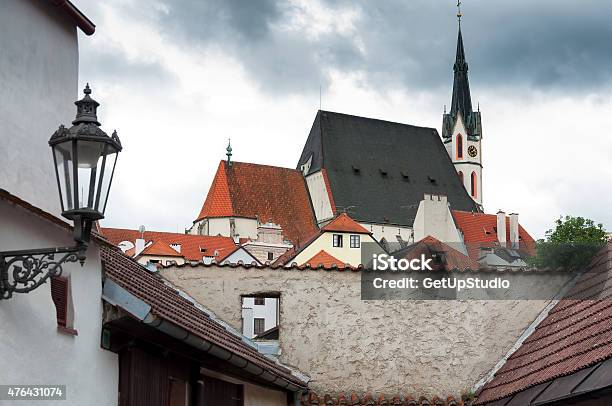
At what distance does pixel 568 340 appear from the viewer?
1186cm

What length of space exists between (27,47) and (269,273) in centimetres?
662

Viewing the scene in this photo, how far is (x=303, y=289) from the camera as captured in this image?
46.4ft

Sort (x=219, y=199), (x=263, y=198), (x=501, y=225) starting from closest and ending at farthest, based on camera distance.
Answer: (x=501, y=225) < (x=219, y=199) < (x=263, y=198)

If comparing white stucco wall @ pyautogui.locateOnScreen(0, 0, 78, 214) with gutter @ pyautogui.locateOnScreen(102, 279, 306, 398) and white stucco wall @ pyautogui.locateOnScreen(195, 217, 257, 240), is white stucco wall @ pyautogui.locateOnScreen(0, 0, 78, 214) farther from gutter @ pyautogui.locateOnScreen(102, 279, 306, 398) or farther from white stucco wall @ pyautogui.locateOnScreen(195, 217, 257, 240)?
white stucco wall @ pyautogui.locateOnScreen(195, 217, 257, 240)

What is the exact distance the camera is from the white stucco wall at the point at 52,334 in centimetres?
616

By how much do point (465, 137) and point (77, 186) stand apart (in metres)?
109

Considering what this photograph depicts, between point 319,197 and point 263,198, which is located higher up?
point 319,197

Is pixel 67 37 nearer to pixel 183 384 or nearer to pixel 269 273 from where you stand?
pixel 183 384

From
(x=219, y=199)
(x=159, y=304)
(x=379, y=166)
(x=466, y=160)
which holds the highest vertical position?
(x=466, y=160)

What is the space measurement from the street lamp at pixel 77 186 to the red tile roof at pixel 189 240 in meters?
76.0

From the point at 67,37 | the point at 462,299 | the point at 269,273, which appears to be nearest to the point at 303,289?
the point at 269,273

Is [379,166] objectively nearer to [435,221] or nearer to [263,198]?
[435,221]

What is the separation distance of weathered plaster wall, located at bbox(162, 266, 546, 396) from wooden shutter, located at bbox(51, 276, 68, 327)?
6.90 m

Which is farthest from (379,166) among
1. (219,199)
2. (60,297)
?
(60,297)
